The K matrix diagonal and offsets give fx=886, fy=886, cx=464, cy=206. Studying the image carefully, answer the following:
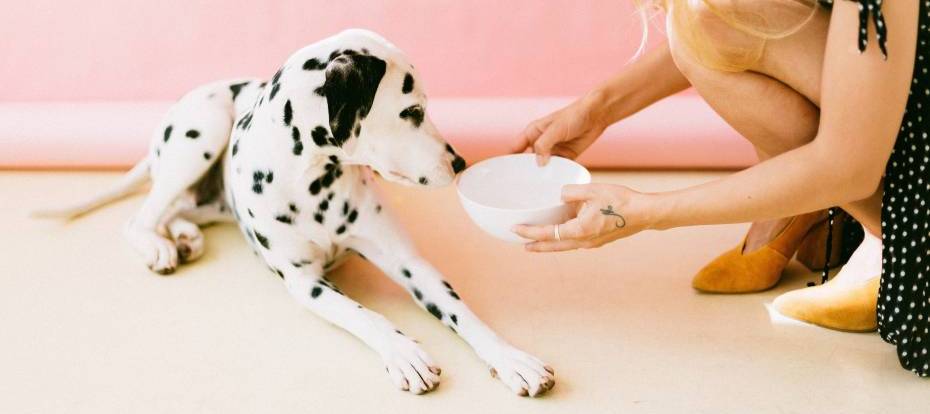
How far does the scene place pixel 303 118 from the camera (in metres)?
1.80

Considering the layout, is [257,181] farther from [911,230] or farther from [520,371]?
[911,230]

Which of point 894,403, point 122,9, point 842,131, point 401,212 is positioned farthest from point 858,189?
point 122,9

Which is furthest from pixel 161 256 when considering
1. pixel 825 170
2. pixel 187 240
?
pixel 825 170

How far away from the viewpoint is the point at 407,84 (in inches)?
70.6

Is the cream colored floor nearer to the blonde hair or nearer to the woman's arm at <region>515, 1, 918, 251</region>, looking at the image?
the woman's arm at <region>515, 1, 918, 251</region>

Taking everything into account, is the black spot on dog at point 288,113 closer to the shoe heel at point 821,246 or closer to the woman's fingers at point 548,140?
the woman's fingers at point 548,140

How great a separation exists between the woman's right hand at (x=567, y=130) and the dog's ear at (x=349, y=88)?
0.47 meters

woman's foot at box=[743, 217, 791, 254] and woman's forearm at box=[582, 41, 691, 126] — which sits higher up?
woman's forearm at box=[582, 41, 691, 126]

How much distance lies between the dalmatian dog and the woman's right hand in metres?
0.31

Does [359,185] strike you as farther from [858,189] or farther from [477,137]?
[858,189]

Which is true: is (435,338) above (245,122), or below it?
below

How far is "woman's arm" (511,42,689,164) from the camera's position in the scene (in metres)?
2.08

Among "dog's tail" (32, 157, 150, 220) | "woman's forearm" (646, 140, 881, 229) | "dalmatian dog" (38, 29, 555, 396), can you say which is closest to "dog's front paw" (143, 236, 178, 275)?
"dalmatian dog" (38, 29, 555, 396)

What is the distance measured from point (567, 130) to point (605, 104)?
0.12m
